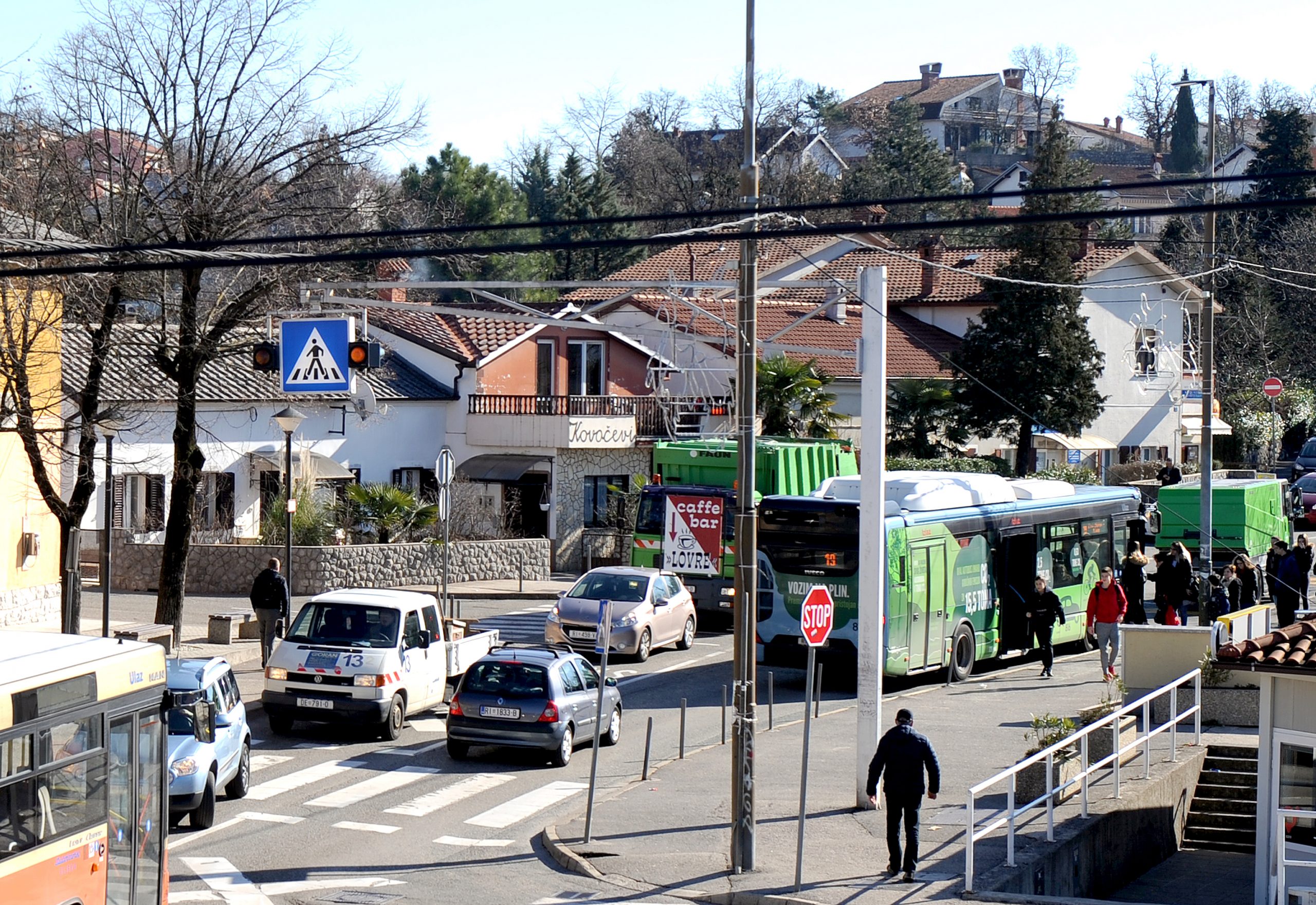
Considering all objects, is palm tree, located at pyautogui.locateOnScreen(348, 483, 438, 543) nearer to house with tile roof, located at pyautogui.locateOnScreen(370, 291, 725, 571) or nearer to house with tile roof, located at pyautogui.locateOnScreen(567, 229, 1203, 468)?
house with tile roof, located at pyautogui.locateOnScreen(370, 291, 725, 571)

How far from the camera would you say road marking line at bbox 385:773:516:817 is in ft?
53.9

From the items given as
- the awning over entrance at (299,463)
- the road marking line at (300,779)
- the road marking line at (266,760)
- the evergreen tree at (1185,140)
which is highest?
the evergreen tree at (1185,140)

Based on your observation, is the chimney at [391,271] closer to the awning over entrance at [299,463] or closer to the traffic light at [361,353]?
the awning over entrance at [299,463]

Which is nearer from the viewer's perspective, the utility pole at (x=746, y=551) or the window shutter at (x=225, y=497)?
the utility pole at (x=746, y=551)

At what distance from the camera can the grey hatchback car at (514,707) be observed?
60.8 ft

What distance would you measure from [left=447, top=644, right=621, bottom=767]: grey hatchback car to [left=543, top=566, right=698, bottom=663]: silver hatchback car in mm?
6955

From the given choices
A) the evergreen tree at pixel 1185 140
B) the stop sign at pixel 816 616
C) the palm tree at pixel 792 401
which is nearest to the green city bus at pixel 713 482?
the palm tree at pixel 792 401

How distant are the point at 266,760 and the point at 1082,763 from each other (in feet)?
31.7

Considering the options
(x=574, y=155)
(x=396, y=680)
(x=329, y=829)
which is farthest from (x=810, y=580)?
(x=574, y=155)

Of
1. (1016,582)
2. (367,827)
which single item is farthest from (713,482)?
(367,827)

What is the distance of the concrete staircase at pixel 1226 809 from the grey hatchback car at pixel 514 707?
24.0 feet

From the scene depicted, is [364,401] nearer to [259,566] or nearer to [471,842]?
[471,842]

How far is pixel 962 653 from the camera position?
25.8 metres

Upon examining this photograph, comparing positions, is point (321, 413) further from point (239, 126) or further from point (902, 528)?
point (902, 528)
